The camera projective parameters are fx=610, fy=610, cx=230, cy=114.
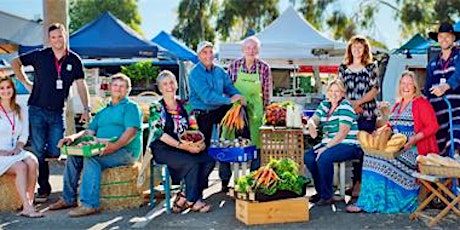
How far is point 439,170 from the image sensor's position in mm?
4809

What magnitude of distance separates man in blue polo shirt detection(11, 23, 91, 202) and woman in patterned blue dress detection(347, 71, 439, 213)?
2958mm

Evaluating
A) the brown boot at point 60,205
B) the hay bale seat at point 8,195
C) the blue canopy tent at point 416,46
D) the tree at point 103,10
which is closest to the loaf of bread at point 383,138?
the brown boot at point 60,205

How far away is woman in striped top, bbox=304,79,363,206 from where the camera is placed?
18.7 ft

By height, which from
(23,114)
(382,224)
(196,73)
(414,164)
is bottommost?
(382,224)

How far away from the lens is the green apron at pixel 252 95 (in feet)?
20.9

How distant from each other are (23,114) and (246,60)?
2292 millimetres

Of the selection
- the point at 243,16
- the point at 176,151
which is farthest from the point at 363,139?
the point at 243,16

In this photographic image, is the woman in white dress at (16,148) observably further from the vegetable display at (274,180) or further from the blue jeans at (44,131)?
the vegetable display at (274,180)

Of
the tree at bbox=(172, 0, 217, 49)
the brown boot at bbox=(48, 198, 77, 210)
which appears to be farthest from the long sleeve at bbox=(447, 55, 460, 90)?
the tree at bbox=(172, 0, 217, 49)

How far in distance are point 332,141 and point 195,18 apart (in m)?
28.1

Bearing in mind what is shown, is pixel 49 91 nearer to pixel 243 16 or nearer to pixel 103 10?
pixel 243 16

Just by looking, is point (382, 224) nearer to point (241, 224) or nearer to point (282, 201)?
point (282, 201)

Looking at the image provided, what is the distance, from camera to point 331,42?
468 inches

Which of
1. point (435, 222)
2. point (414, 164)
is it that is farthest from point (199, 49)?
point (435, 222)
